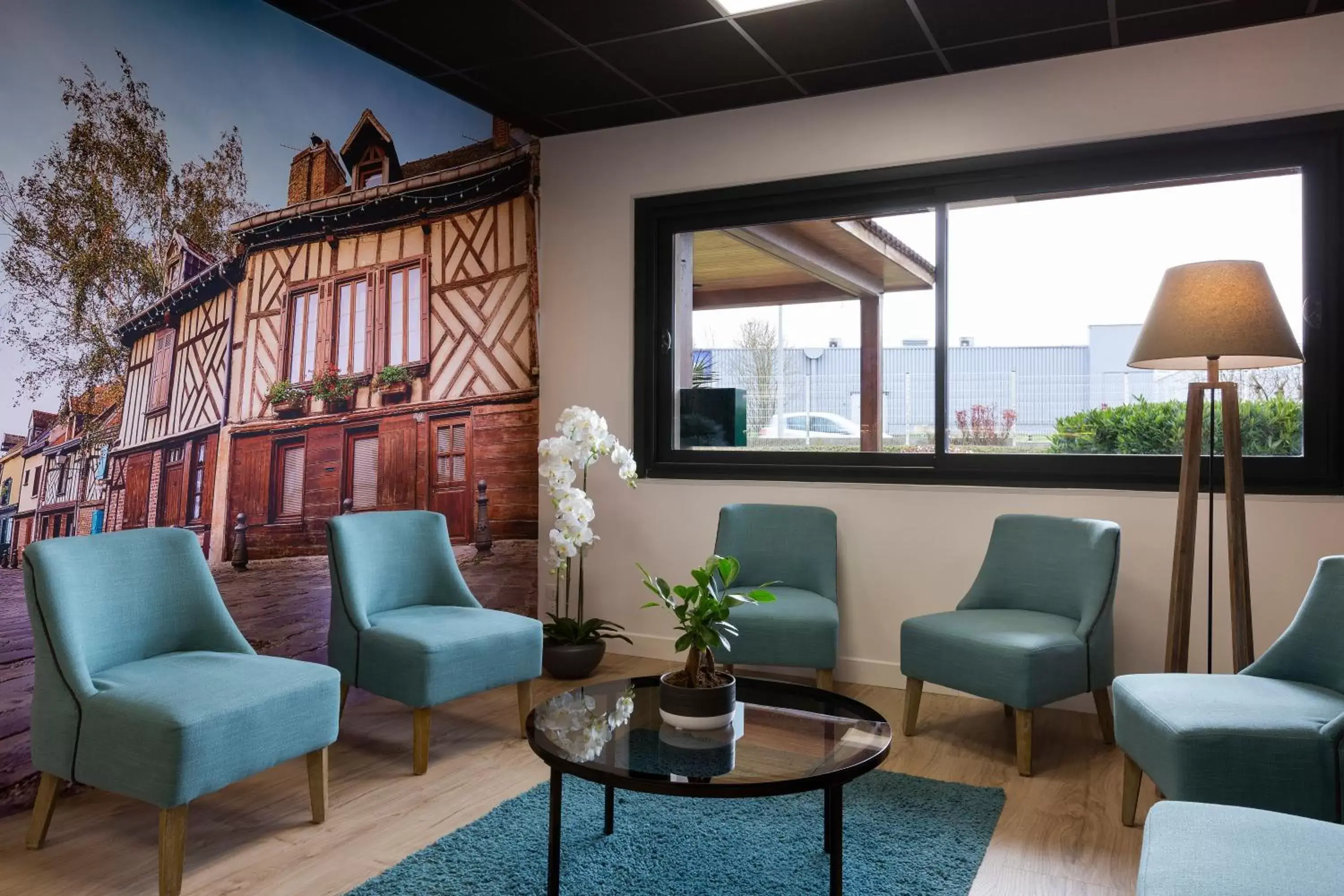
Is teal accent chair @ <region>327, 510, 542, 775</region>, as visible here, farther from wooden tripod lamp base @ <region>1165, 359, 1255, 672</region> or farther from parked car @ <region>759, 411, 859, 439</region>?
wooden tripod lamp base @ <region>1165, 359, 1255, 672</region>

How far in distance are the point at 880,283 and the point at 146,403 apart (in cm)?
310

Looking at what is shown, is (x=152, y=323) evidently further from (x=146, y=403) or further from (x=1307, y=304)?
(x=1307, y=304)

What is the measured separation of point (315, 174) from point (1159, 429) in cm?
361

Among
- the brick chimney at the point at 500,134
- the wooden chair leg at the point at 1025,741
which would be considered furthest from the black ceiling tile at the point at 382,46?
the wooden chair leg at the point at 1025,741

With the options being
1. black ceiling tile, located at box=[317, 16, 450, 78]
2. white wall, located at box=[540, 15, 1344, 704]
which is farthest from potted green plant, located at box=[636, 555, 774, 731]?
black ceiling tile, located at box=[317, 16, 450, 78]

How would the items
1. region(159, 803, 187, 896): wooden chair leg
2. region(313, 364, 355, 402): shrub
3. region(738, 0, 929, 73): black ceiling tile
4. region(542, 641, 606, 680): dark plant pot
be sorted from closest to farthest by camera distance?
region(159, 803, 187, 896): wooden chair leg → region(738, 0, 929, 73): black ceiling tile → region(313, 364, 355, 402): shrub → region(542, 641, 606, 680): dark plant pot

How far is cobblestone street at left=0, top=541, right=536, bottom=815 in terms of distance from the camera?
2.78m

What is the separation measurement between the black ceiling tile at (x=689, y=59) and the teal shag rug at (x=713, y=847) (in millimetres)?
2860

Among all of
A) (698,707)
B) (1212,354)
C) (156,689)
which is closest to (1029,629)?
(1212,354)

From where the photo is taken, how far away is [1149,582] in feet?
12.3

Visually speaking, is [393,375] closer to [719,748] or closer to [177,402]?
[177,402]

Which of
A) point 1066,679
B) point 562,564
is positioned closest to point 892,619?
point 1066,679

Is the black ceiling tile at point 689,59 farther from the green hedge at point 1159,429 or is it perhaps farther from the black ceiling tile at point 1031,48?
the green hedge at point 1159,429

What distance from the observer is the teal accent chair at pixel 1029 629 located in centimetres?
310
